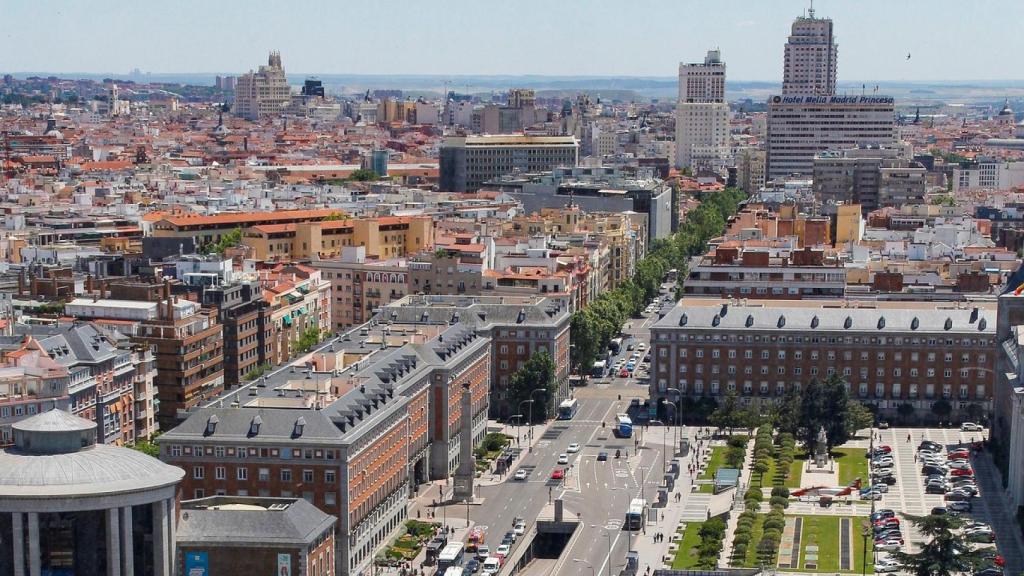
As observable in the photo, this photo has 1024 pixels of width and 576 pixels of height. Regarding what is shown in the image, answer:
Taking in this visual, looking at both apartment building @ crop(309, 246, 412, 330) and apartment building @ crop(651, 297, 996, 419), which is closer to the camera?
apartment building @ crop(651, 297, 996, 419)

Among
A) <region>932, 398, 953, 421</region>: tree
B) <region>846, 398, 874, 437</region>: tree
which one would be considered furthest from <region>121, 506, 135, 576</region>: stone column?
<region>932, 398, 953, 421</region>: tree

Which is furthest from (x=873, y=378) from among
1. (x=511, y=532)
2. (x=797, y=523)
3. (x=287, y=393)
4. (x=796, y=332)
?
(x=287, y=393)

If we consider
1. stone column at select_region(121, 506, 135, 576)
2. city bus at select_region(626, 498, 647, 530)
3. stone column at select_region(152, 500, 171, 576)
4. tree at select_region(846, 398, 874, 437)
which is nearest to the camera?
stone column at select_region(121, 506, 135, 576)

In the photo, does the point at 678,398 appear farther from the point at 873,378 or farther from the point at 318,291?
the point at 318,291

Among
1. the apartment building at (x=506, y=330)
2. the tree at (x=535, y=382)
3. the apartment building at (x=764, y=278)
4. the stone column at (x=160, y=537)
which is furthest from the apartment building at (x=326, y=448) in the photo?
the apartment building at (x=764, y=278)

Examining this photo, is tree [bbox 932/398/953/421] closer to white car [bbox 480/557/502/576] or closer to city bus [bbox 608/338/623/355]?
city bus [bbox 608/338/623/355]

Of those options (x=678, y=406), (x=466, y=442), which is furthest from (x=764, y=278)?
(x=466, y=442)

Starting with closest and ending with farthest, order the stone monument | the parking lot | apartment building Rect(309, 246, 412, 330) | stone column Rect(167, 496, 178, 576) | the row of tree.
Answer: stone column Rect(167, 496, 178, 576) < the parking lot < the stone monument < the row of tree < apartment building Rect(309, 246, 412, 330)
